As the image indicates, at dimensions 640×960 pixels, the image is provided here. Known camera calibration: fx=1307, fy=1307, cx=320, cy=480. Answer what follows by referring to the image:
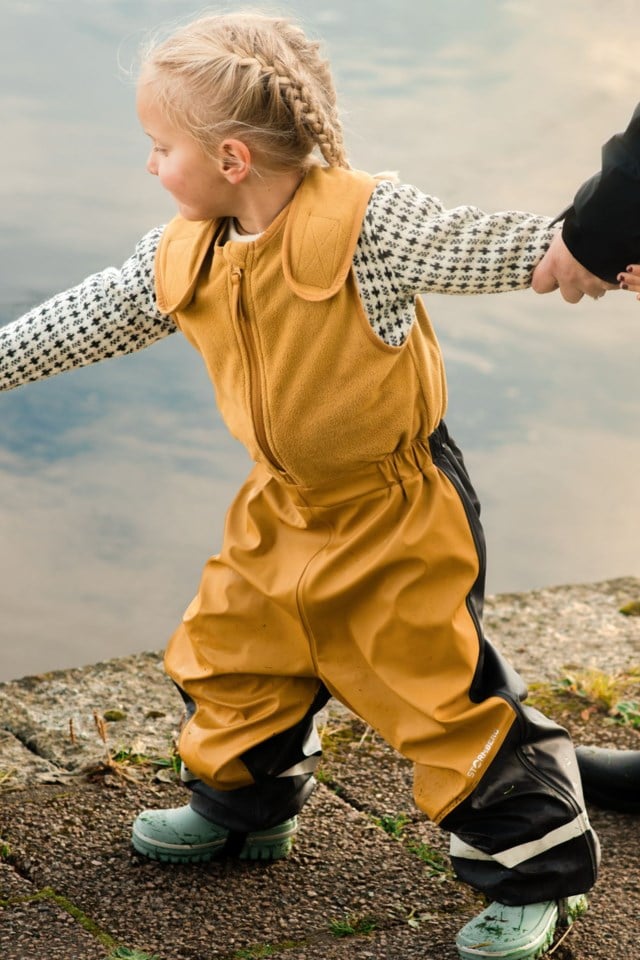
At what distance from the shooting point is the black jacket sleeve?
200 centimetres

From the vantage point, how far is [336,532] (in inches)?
94.3

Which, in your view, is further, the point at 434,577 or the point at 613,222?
the point at 434,577

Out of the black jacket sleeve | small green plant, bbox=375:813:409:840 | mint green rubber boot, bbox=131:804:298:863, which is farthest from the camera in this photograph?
small green plant, bbox=375:813:409:840

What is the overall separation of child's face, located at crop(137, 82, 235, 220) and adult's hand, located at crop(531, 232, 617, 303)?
549mm

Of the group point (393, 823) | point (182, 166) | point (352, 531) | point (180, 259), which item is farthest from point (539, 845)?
point (182, 166)

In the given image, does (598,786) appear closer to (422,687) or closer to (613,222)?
(422,687)

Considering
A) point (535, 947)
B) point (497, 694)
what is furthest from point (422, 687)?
point (535, 947)

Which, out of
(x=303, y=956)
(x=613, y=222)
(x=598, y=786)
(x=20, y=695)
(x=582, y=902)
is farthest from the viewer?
(x=20, y=695)

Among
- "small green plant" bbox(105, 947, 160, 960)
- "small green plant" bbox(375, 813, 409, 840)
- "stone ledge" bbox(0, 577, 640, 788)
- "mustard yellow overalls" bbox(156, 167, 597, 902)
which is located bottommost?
"stone ledge" bbox(0, 577, 640, 788)

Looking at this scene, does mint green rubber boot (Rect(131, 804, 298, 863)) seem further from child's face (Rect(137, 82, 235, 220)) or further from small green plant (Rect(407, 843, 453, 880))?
child's face (Rect(137, 82, 235, 220))

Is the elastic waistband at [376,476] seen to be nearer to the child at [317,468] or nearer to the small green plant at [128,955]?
the child at [317,468]

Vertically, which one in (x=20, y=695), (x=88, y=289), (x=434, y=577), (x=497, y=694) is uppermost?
(x=88, y=289)

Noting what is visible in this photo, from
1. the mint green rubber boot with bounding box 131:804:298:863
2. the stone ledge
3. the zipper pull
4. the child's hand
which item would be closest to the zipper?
the zipper pull

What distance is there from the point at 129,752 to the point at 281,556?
0.84 metres
